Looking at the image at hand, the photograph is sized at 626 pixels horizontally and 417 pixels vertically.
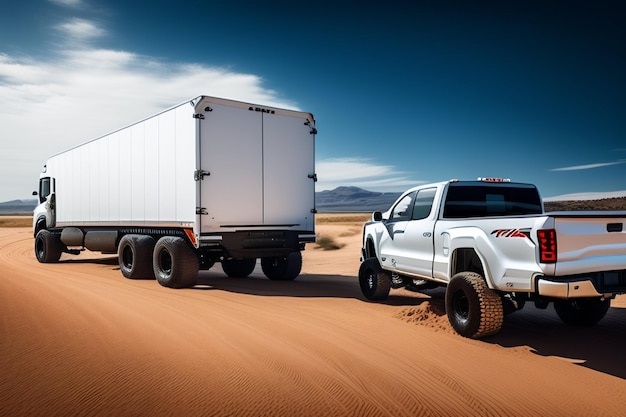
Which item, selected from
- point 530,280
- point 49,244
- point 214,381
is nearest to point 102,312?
point 214,381

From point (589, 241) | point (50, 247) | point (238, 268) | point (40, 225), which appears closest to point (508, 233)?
point (589, 241)

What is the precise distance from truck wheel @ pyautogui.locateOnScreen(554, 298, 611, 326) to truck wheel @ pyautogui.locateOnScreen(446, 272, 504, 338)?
1.75 metres

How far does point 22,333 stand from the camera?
7.20 m

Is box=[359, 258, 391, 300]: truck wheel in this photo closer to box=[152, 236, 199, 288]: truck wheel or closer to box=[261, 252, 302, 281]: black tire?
box=[261, 252, 302, 281]: black tire

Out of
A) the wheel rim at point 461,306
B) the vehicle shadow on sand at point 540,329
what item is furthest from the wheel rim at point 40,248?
the wheel rim at point 461,306

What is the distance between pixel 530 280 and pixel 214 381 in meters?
3.77

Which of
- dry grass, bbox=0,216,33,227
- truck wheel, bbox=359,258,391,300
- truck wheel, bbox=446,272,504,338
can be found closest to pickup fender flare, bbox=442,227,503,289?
truck wheel, bbox=446,272,504,338

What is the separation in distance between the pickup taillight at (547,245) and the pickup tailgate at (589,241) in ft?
0.17

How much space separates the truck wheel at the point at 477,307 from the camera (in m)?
7.01

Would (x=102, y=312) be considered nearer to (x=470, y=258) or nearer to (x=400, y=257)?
(x=400, y=257)

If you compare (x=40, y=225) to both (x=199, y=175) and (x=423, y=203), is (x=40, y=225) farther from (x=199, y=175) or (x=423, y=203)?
(x=423, y=203)

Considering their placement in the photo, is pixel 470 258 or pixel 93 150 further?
pixel 93 150

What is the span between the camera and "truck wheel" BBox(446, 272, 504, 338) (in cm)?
701

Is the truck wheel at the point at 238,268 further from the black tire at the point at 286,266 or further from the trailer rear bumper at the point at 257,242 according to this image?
the trailer rear bumper at the point at 257,242
